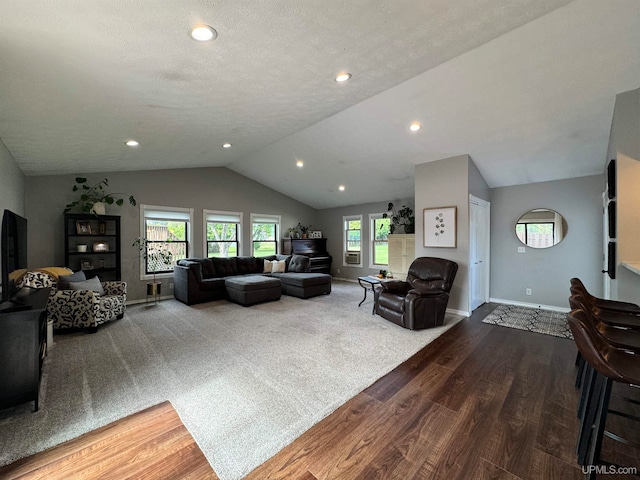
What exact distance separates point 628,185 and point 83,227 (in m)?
7.84

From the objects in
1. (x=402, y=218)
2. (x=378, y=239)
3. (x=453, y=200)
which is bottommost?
(x=378, y=239)

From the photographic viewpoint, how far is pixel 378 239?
8008mm

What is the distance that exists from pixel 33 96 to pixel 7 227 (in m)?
1.69

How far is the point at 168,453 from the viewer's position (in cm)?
167

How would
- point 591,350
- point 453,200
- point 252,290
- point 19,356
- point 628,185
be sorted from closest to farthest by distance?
1. point 591,350
2. point 19,356
3. point 628,185
4. point 453,200
5. point 252,290

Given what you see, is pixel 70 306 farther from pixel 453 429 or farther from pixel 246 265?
pixel 453 429

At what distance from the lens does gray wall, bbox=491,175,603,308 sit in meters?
4.56

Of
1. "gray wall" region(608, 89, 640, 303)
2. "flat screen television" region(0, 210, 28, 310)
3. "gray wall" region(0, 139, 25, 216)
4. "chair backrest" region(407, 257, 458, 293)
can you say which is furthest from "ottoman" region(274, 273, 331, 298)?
"gray wall" region(608, 89, 640, 303)

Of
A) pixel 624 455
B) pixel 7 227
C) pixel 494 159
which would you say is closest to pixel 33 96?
pixel 7 227

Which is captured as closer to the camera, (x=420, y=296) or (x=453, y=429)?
(x=453, y=429)

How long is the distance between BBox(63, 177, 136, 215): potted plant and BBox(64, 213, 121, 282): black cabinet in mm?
150

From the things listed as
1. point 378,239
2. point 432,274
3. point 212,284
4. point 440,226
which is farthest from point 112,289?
point 378,239

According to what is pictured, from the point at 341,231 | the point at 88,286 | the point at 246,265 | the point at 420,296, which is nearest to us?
the point at 420,296

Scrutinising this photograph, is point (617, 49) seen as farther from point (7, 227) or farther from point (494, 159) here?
point (7, 227)
